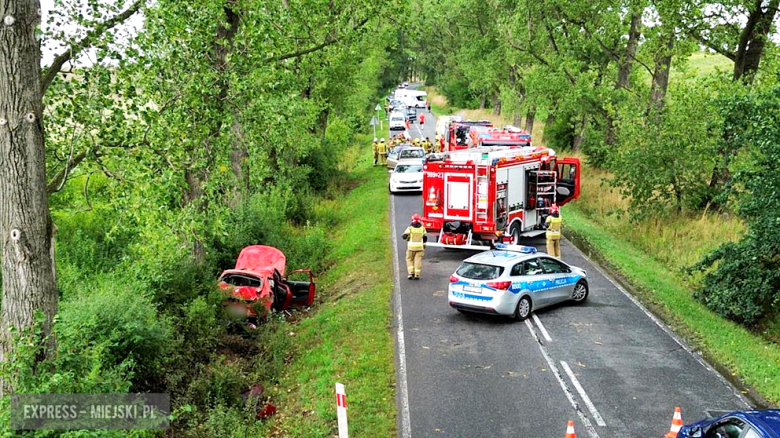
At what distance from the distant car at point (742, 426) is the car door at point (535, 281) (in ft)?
22.3

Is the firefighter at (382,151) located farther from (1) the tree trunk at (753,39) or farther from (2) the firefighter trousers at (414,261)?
(2) the firefighter trousers at (414,261)

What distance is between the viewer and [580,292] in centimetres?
1645

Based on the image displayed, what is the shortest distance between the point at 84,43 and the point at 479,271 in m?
8.78

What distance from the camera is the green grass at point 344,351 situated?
1105 centimetres

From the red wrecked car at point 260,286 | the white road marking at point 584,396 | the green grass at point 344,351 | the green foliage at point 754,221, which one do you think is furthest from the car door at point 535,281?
the red wrecked car at point 260,286

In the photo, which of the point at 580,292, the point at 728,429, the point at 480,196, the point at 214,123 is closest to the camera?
the point at 728,429

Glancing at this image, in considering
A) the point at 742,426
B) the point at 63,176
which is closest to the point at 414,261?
the point at 63,176

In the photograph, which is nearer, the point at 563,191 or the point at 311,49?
Answer: the point at 311,49

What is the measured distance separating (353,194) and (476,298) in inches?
780

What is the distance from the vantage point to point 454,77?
77500 mm

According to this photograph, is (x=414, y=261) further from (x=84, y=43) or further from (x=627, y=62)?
(x=627, y=62)

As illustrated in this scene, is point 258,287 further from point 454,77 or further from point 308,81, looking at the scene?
point 454,77

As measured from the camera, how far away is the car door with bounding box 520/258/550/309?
15133 mm

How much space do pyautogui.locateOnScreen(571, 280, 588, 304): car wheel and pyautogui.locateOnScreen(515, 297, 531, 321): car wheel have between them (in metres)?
1.56
